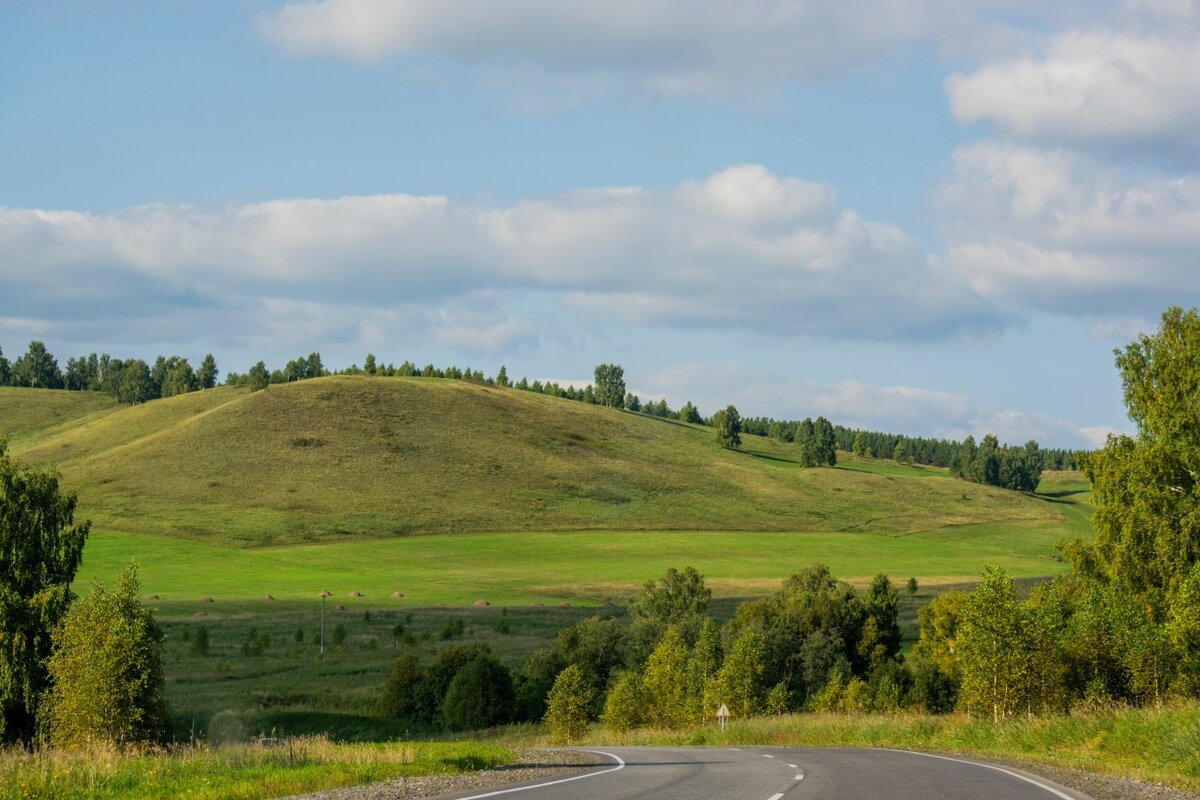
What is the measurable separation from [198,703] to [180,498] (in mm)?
111921

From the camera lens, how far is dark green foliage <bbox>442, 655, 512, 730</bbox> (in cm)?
8238

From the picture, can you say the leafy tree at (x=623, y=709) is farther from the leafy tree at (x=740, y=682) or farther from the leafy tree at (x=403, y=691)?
the leafy tree at (x=403, y=691)

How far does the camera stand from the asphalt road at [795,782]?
19.2 metres

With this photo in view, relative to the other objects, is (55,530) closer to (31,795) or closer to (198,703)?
(198,703)

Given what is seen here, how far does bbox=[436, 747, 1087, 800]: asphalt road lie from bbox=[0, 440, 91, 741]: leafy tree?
34.4 m

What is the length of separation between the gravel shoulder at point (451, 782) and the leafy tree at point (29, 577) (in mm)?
31061

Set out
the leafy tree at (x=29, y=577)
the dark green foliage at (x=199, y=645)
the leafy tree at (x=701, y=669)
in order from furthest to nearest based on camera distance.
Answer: the dark green foliage at (x=199, y=645), the leafy tree at (x=701, y=669), the leafy tree at (x=29, y=577)

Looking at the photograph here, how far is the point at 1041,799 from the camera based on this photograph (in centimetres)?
1919

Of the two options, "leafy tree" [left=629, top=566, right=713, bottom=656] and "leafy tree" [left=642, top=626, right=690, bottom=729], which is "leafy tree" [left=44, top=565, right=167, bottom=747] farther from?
"leafy tree" [left=629, top=566, right=713, bottom=656]

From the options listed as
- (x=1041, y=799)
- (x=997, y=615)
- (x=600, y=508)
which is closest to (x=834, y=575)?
(x=600, y=508)

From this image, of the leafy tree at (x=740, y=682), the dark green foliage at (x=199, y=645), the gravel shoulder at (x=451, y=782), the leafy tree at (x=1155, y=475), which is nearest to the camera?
the gravel shoulder at (x=451, y=782)

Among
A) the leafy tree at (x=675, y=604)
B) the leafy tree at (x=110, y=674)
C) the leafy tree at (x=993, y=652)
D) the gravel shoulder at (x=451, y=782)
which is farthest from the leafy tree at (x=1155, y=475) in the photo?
the leafy tree at (x=675, y=604)

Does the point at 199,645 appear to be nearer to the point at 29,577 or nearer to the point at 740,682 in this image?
the point at 29,577

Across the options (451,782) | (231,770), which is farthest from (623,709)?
(231,770)
